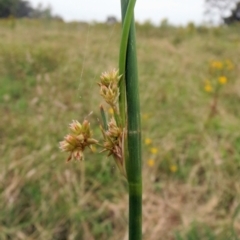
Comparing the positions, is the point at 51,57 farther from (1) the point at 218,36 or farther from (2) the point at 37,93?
(1) the point at 218,36

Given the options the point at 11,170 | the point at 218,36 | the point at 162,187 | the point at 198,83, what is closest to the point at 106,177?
the point at 162,187

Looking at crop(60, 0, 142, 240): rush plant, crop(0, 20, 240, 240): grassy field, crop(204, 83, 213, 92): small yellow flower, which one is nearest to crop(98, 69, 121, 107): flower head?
crop(60, 0, 142, 240): rush plant

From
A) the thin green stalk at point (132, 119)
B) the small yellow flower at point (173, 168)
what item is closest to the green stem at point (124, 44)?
the thin green stalk at point (132, 119)

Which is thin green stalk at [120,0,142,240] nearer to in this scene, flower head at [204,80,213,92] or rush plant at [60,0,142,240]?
rush plant at [60,0,142,240]

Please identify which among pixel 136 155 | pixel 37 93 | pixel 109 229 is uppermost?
pixel 136 155

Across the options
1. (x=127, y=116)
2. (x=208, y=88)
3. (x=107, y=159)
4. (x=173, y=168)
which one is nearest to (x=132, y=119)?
(x=127, y=116)

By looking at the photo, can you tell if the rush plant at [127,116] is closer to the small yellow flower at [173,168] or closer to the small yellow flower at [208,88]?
the small yellow flower at [173,168]
